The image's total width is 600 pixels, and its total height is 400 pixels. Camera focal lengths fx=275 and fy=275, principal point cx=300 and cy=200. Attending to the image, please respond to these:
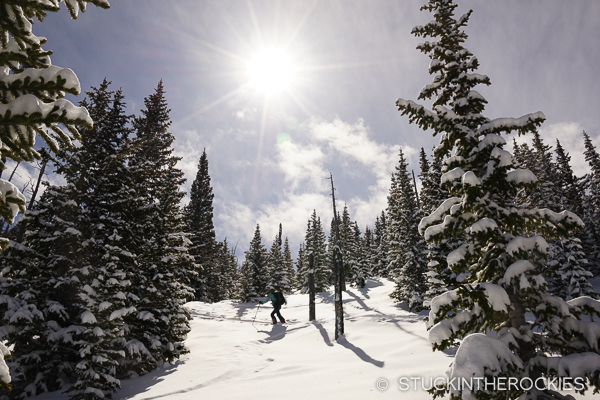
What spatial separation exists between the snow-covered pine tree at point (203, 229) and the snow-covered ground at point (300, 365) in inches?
689

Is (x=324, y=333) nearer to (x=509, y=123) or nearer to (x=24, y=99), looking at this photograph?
(x=509, y=123)

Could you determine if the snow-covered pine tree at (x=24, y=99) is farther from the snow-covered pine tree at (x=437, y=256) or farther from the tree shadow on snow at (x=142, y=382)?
the snow-covered pine tree at (x=437, y=256)

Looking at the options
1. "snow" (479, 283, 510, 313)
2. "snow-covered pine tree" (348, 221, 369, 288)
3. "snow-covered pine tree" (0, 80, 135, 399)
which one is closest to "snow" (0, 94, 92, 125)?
"snow" (479, 283, 510, 313)

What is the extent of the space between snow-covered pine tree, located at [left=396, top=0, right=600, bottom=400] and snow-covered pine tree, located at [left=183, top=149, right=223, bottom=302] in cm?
2874

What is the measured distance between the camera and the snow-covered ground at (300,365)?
20.8 feet

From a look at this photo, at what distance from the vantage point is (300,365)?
348 inches

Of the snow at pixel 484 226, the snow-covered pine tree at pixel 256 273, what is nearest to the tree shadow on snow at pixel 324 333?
the snow at pixel 484 226

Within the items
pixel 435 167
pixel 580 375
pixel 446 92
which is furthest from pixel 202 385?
pixel 435 167

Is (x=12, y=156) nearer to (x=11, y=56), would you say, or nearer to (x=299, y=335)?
(x=11, y=56)

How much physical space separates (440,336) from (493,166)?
10.3 feet

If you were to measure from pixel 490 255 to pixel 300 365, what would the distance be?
22.1 feet

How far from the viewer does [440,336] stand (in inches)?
170

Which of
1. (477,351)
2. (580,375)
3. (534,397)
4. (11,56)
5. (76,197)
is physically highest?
(76,197)

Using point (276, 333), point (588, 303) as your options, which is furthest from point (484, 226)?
point (276, 333)
